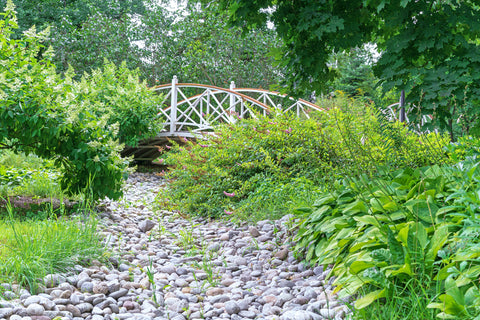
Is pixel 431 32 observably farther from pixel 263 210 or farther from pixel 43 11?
pixel 43 11

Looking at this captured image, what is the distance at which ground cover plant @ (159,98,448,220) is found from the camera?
3.87 metres

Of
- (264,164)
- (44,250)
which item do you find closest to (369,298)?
(44,250)

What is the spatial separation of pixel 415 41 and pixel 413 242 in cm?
122

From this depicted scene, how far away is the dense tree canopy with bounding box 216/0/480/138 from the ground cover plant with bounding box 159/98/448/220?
0.83 metres

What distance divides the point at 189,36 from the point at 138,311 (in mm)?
12700

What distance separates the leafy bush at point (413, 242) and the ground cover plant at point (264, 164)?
87cm

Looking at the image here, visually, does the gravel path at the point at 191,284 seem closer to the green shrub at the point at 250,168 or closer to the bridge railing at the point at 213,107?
the green shrub at the point at 250,168

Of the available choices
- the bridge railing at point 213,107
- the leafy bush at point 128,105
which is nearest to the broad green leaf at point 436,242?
the bridge railing at point 213,107

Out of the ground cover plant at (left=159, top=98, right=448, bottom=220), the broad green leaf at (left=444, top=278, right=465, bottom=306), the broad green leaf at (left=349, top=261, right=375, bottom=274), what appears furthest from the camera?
the ground cover plant at (left=159, top=98, right=448, bottom=220)

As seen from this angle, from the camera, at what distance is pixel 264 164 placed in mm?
4680

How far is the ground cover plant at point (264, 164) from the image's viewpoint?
3.87 metres

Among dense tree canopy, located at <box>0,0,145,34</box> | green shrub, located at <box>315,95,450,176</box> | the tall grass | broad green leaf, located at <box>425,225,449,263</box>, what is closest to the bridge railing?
green shrub, located at <box>315,95,450,176</box>

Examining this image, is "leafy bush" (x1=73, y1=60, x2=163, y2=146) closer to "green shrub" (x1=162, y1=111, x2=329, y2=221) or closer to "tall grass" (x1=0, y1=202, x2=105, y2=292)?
"green shrub" (x1=162, y1=111, x2=329, y2=221)

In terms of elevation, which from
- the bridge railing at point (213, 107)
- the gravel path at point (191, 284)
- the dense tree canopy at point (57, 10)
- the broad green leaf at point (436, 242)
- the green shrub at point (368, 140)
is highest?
the dense tree canopy at point (57, 10)
